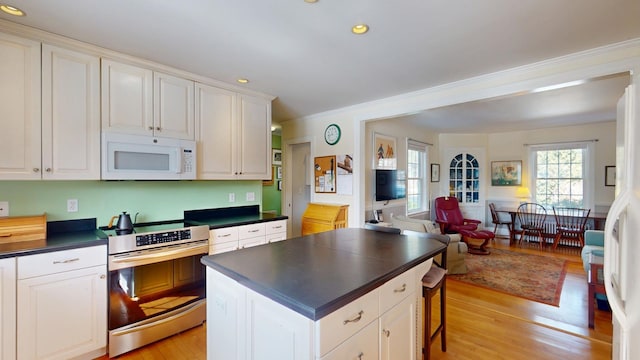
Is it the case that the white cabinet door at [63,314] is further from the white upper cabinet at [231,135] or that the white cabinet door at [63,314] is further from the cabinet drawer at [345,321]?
the cabinet drawer at [345,321]

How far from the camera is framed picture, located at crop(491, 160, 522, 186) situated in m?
6.19

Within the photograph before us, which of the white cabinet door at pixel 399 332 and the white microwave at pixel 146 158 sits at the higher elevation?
the white microwave at pixel 146 158

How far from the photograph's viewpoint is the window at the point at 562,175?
5492mm

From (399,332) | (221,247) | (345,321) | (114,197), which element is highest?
(114,197)

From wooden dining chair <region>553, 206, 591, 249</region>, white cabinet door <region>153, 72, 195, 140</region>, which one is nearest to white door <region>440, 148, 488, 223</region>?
wooden dining chair <region>553, 206, 591, 249</region>

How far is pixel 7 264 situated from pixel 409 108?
12.4ft

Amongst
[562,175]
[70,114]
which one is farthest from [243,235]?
[562,175]

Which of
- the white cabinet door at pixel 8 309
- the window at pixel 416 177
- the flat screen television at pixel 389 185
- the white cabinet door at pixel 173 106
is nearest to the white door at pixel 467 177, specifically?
the window at pixel 416 177

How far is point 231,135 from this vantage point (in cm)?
315

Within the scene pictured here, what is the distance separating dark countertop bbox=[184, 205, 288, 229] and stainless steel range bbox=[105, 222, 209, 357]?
304mm

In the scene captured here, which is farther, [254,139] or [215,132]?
[254,139]

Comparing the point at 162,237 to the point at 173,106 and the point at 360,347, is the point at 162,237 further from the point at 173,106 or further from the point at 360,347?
the point at 360,347

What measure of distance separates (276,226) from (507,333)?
2484 mm

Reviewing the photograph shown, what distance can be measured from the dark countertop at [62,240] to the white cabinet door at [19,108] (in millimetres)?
480
